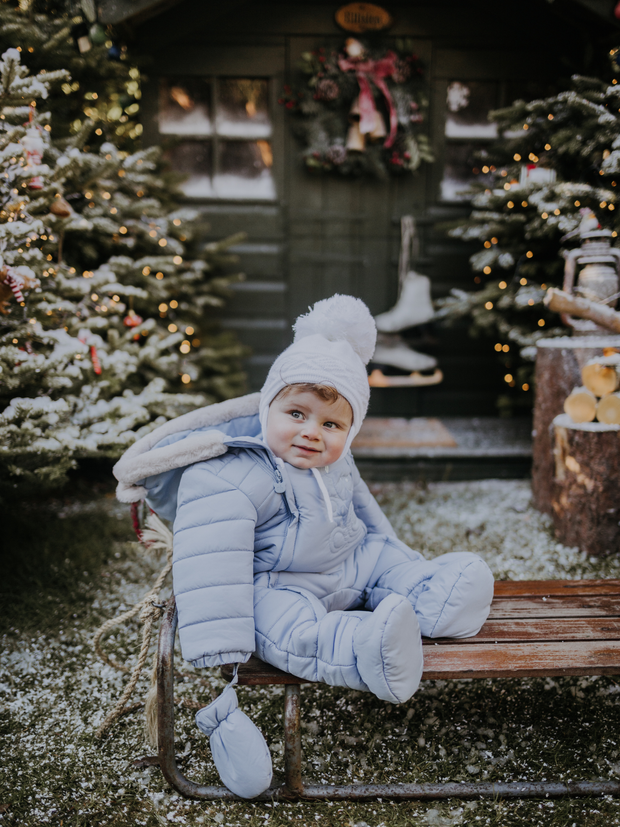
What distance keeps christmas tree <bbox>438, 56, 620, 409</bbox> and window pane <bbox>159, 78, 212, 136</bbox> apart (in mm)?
2105

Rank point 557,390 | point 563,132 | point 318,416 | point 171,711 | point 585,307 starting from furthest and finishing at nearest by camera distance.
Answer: point 563,132 < point 557,390 < point 585,307 < point 318,416 < point 171,711

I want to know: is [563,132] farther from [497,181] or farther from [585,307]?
[585,307]

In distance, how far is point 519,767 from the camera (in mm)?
1609

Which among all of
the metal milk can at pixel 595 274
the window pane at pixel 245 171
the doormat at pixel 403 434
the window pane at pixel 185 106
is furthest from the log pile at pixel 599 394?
the window pane at pixel 185 106

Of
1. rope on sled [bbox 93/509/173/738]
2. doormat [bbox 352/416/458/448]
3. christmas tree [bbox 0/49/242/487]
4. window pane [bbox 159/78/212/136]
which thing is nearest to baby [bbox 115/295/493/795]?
rope on sled [bbox 93/509/173/738]

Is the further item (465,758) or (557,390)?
(557,390)

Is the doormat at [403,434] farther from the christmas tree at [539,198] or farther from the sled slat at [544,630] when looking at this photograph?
the sled slat at [544,630]

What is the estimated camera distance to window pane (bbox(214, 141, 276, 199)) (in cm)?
436

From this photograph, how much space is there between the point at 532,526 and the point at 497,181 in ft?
7.60

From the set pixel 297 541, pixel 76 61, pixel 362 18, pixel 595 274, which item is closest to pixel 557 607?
pixel 297 541

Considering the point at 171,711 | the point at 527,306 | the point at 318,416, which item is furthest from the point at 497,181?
the point at 171,711

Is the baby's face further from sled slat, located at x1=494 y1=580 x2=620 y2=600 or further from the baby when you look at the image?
sled slat, located at x1=494 y1=580 x2=620 y2=600

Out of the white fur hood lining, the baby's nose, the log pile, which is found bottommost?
the log pile

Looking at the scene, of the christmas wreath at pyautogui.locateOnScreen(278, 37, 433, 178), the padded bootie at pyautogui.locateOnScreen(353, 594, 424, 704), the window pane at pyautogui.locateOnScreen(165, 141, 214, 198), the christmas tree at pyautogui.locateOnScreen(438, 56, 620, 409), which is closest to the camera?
the padded bootie at pyautogui.locateOnScreen(353, 594, 424, 704)
